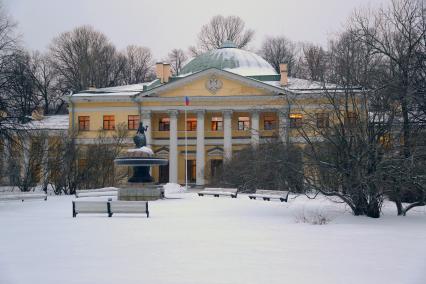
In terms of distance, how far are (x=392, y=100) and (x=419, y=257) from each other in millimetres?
8526

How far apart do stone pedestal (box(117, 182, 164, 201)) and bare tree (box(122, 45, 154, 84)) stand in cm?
4152

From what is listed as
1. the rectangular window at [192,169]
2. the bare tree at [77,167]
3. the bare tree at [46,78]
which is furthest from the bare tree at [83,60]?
the bare tree at [77,167]

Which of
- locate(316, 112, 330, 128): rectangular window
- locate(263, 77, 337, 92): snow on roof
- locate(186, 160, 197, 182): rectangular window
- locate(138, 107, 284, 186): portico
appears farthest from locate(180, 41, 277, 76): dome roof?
locate(316, 112, 330, 128): rectangular window

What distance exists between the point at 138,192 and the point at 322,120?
10.3 m

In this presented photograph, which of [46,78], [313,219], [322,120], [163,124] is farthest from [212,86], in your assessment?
[313,219]

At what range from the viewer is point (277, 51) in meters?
70.6

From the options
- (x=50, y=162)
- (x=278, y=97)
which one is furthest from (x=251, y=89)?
(x=50, y=162)

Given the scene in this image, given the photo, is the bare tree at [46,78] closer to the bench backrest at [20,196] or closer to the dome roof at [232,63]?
the dome roof at [232,63]

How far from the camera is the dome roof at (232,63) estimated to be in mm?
55125

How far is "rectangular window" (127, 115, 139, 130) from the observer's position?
172 feet

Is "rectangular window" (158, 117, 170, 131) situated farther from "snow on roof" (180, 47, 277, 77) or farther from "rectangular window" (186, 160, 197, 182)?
"snow on roof" (180, 47, 277, 77)

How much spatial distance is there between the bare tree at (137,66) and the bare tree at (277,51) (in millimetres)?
14088

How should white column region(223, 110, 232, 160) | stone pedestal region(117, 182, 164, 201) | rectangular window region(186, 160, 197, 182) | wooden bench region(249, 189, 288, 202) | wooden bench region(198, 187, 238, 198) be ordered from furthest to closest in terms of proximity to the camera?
rectangular window region(186, 160, 197, 182) < white column region(223, 110, 232, 160) < wooden bench region(198, 187, 238, 198) < stone pedestal region(117, 182, 164, 201) < wooden bench region(249, 189, 288, 202)

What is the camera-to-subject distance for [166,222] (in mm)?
16297
